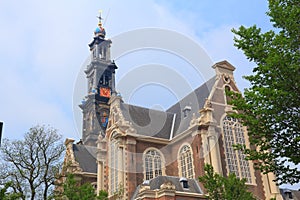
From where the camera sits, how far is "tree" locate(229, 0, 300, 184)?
40.6 feet

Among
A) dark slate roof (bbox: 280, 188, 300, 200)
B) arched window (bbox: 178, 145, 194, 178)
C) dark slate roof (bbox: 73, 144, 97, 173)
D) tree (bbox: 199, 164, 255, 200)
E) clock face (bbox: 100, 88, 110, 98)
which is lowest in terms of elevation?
tree (bbox: 199, 164, 255, 200)

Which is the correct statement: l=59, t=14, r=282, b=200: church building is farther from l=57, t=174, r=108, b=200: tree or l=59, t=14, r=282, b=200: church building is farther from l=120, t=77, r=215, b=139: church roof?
l=57, t=174, r=108, b=200: tree

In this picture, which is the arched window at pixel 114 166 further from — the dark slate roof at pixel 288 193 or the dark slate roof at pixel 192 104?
the dark slate roof at pixel 288 193

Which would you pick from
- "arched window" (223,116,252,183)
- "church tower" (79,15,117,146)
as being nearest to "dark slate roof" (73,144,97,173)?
"church tower" (79,15,117,146)

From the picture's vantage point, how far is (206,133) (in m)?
32.1

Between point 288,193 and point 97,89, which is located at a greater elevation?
point 97,89

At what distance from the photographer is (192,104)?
37.8 m

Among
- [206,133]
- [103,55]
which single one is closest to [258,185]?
[206,133]

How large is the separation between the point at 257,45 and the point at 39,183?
65.0 ft

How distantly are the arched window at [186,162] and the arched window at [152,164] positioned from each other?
223 centimetres

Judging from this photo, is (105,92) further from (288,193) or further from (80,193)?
(80,193)

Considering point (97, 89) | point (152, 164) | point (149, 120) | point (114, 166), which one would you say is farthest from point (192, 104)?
point (97, 89)

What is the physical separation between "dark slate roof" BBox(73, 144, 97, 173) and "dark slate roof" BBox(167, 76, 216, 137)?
1371 centimetres

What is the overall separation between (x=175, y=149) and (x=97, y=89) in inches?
1536
